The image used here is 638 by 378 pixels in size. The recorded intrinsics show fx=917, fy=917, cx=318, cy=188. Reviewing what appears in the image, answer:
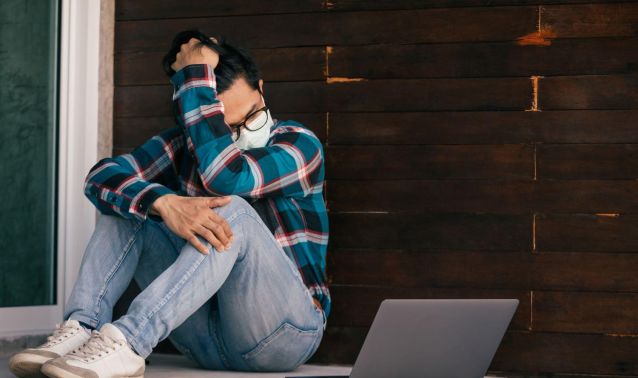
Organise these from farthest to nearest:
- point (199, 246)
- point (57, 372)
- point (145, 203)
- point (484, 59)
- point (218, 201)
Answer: point (484, 59) → point (145, 203) → point (218, 201) → point (199, 246) → point (57, 372)

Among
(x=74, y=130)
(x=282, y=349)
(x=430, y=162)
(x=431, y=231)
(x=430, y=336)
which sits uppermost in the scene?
(x=74, y=130)

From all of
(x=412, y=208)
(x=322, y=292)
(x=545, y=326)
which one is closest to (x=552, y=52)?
(x=412, y=208)

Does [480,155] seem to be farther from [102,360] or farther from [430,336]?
[102,360]

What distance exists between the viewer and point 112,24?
137 inches

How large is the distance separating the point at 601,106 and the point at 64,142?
194 cm

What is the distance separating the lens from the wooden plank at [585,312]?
3000mm

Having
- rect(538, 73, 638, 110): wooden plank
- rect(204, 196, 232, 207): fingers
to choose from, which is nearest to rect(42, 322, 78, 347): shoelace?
rect(204, 196, 232, 207): fingers

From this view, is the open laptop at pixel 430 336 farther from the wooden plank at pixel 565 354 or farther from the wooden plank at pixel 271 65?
the wooden plank at pixel 271 65

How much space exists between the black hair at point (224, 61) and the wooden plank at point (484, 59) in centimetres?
47

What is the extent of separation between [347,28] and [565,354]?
1343mm

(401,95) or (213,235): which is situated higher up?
(401,95)

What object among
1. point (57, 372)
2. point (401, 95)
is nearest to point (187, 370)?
point (57, 372)

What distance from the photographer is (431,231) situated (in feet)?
10.3

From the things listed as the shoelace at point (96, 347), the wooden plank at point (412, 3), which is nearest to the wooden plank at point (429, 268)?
the wooden plank at point (412, 3)
